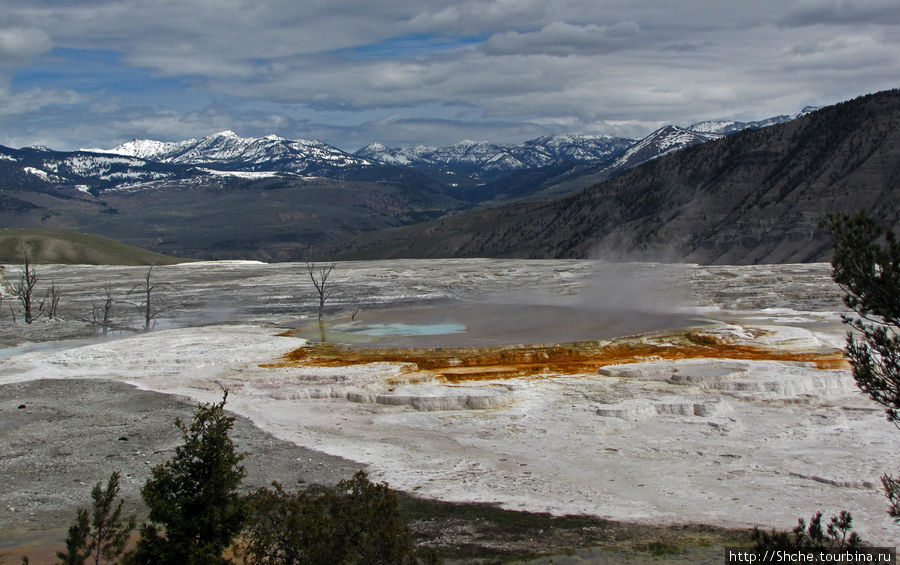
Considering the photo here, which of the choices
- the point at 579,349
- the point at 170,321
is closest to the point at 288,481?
the point at 579,349

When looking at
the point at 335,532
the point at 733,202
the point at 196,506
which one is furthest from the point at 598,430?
the point at 733,202

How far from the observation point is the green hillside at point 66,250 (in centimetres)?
11844

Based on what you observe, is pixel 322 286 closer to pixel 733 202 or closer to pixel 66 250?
pixel 733 202

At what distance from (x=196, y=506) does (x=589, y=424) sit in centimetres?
1266

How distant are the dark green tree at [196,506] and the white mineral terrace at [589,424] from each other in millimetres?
6405

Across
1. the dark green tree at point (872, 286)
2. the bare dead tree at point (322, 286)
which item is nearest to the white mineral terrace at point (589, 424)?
the dark green tree at point (872, 286)

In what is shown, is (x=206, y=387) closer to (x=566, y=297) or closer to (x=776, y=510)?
(x=776, y=510)

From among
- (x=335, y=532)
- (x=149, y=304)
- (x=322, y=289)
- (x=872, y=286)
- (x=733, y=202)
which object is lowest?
(x=335, y=532)

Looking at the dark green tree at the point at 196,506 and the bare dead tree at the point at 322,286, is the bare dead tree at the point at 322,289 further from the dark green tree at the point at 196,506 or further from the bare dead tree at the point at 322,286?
the dark green tree at the point at 196,506

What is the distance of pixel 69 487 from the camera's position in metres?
16.7

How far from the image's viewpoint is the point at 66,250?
409 feet

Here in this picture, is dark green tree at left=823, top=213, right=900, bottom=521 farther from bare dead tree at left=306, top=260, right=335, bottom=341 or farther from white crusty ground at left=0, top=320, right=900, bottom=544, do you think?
bare dead tree at left=306, top=260, right=335, bottom=341

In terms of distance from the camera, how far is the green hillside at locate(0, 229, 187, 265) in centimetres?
11844

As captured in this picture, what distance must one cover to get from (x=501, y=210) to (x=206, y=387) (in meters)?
148
